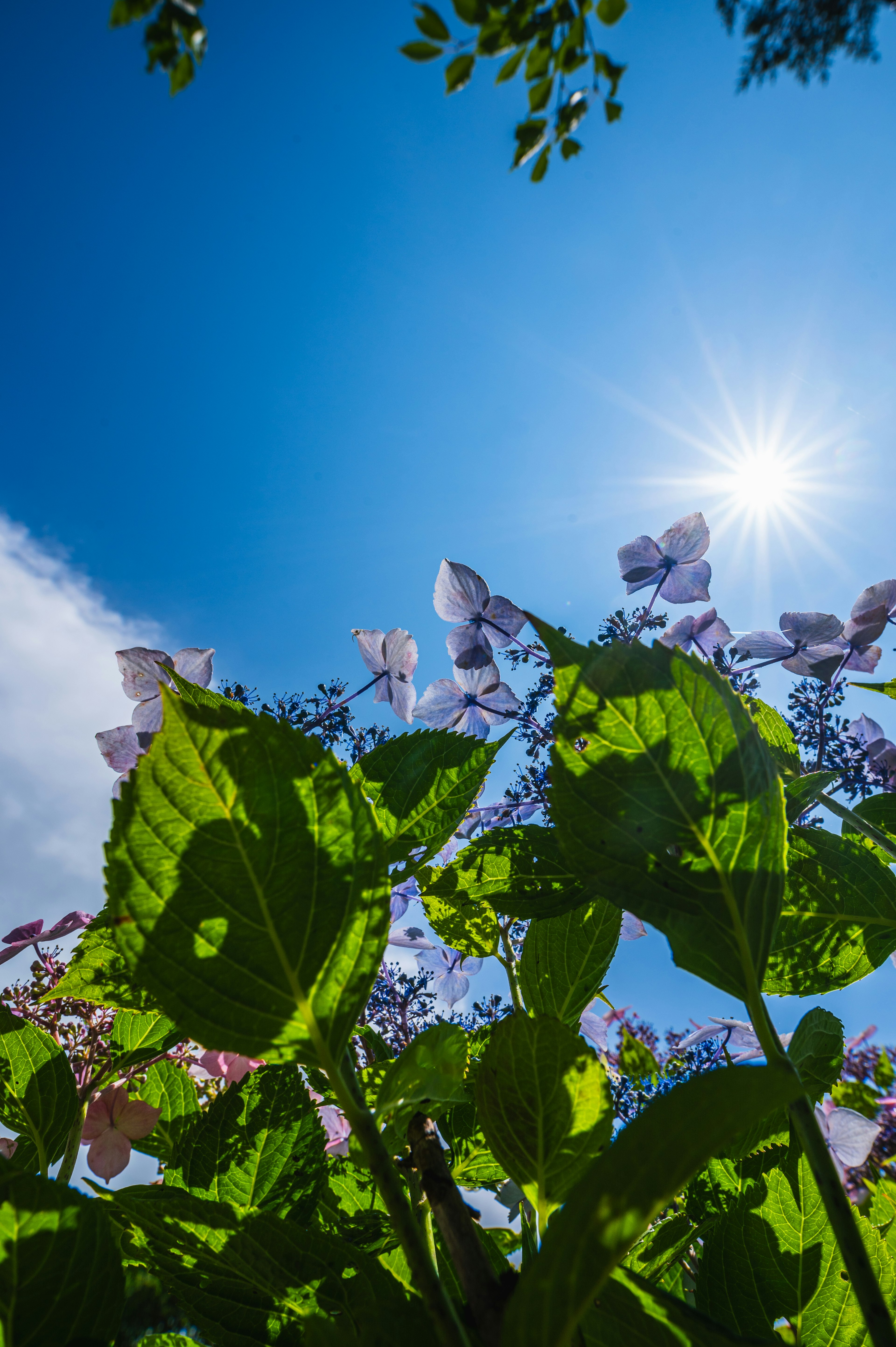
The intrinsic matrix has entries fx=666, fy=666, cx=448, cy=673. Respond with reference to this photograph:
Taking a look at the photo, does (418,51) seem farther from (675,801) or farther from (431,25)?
(675,801)

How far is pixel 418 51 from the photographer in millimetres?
1183

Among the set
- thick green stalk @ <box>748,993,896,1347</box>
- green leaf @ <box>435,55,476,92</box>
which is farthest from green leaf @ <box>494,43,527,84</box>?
thick green stalk @ <box>748,993,896,1347</box>

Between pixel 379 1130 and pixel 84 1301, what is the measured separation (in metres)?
0.26

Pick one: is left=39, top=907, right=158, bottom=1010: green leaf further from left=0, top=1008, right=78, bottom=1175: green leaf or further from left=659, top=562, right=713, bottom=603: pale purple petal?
left=659, top=562, right=713, bottom=603: pale purple petal

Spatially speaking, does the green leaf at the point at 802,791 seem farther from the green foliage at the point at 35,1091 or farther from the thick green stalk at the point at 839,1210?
the green foliage at the point at 35,1091

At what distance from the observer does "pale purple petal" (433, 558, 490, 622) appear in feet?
6.59

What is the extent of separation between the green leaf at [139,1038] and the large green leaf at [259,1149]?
362mm

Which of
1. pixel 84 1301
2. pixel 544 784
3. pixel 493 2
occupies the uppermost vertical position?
pixel 493 2

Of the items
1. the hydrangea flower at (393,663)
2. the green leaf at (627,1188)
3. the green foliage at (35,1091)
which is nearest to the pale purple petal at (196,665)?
the hydrangea flower at (393,663)

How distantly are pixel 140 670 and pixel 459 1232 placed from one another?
1.40 m

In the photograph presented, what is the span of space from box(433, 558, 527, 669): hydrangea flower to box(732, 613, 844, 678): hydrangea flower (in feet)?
2.38

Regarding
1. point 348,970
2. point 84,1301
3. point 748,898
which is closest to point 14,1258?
point 84,1301

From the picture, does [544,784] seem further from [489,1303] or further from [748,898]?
[489,1303]

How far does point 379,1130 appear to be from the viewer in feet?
1.86
